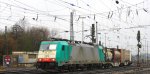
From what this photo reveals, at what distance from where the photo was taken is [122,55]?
59312mm

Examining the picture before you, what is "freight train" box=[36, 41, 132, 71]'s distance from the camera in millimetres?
32116

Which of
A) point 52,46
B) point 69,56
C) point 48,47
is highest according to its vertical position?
point 52,46

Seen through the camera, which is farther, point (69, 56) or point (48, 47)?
point (69, 56)

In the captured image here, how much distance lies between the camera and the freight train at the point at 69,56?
3212 cm

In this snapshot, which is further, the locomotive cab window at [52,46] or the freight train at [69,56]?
the locomotive cab window at [52,46]

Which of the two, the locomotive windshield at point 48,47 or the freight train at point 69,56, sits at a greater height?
the locomotive windshield at point 48,47

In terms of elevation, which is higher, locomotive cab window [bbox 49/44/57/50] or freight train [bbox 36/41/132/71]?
locomotive cab window [bbox 49/44/57/50]

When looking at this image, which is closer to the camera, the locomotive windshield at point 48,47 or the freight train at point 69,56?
the freight train at point 69,56

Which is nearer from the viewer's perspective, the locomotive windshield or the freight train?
the freight train

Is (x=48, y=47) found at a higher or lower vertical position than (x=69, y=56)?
higher

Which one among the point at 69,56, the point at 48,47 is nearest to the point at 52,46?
the point at 48,47

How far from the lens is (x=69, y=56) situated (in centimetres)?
3438

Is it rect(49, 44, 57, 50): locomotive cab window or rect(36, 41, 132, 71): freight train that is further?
rect(49, 44, 57, 50): locomotive cab window

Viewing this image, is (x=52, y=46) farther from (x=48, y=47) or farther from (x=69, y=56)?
(x=69, y=56)
